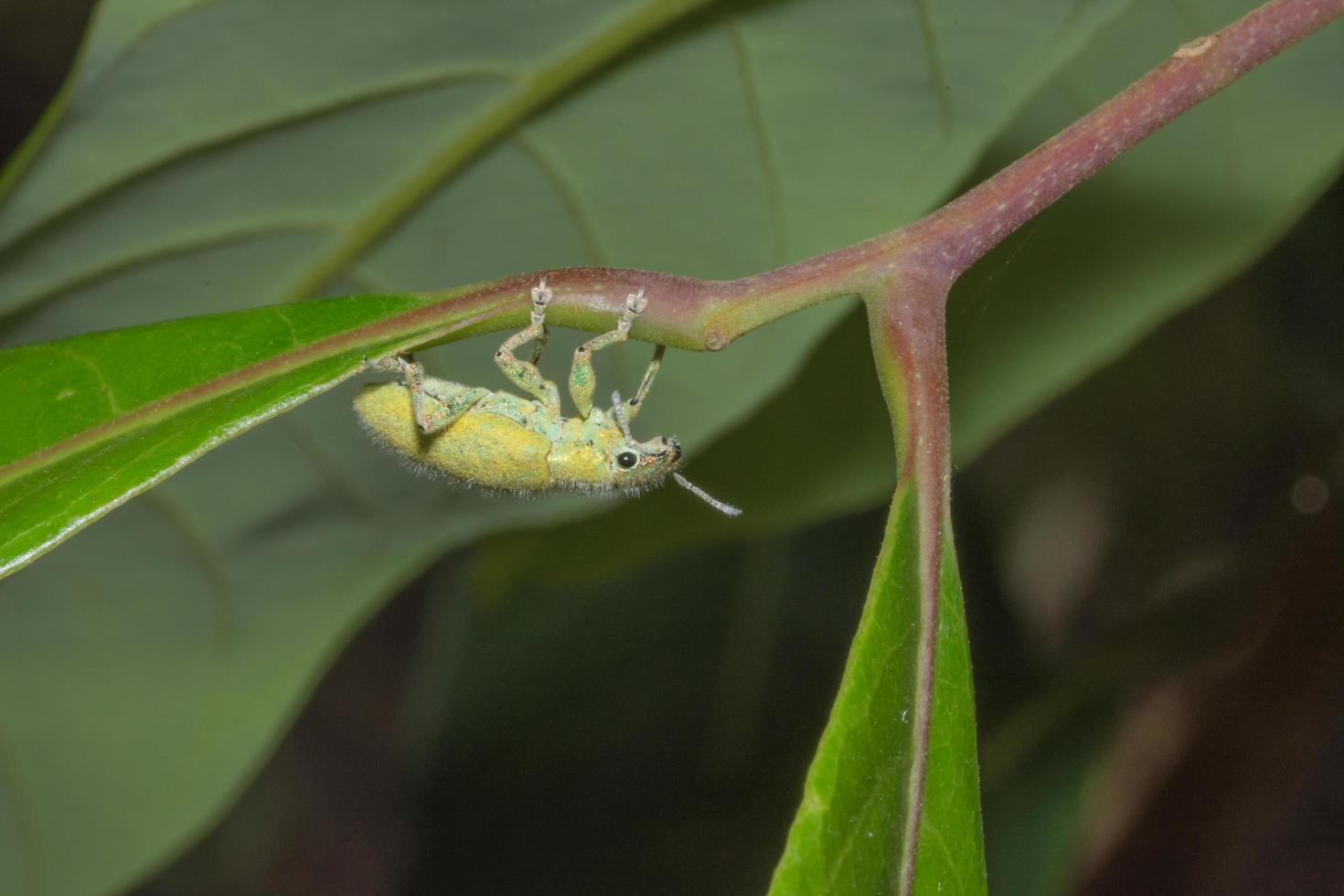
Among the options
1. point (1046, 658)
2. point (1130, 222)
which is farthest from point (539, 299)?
point (1046, 658)

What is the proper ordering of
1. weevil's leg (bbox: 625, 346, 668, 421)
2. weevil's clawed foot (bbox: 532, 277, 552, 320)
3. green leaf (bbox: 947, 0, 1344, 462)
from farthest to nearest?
green leaf (bbox: 947, 0, 1344, 462), weevil's leg (bbox: 625, 346, 668, 421), weevil's clawed foot (bbox: 532, 277, 552, 320)

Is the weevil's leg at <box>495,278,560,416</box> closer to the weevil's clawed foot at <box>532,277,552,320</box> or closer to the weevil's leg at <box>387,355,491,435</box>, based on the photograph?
the weevil's leg at <box>387,355,491,435</box>

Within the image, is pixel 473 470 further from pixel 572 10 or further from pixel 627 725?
pixel 627 725

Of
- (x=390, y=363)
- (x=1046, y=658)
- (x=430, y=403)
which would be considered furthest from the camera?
(x=1046, y=658)

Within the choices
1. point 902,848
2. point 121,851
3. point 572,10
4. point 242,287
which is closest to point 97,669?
point 121,851

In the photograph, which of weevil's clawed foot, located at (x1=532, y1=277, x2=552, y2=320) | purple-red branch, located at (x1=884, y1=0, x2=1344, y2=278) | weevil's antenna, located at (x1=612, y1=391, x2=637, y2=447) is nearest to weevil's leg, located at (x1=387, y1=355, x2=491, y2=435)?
weevil's antenna, located at (x1=612, y1=391, x2=637, y2=447)

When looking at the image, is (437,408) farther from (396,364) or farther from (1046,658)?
(1046,658)
